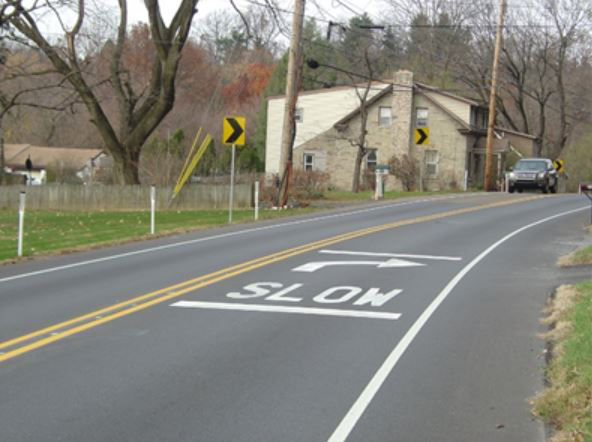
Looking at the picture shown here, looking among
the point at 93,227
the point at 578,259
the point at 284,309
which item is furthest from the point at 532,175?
the point at 284,309

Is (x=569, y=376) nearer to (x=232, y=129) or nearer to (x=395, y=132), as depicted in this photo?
(x=232, y=129)

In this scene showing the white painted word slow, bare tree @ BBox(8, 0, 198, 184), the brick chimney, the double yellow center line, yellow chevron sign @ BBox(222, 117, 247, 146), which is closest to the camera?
the double yellow center line

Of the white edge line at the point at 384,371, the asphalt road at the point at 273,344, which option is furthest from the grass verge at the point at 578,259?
the white edge line at the point at 384,371

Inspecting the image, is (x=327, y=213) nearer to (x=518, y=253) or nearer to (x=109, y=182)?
(x=518, y=253)

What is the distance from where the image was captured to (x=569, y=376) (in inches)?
307

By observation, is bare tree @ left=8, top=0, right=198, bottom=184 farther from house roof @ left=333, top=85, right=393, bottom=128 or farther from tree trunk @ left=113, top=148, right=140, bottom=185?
house roof @ left=333, top=85, right=393, bottom=128

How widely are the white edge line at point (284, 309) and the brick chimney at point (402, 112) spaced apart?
4421 cm

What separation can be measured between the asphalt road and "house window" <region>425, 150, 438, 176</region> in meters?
36.8

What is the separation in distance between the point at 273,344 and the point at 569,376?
10.3ft

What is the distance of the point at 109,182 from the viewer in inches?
1772

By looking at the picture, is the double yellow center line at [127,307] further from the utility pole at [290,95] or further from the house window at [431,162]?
the house window at [431,162]

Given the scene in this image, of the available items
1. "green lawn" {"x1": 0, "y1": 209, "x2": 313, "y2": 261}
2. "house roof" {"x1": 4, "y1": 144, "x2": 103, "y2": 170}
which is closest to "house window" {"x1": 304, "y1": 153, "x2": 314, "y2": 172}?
"house roof" {"x1": 4, "y1": 144, "x2": 103, "y2": 170}

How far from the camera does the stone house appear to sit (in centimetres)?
5472

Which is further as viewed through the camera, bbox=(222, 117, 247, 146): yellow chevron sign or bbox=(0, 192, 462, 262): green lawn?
bbox=(222, 117, 247, 146): yellow chevron sign
